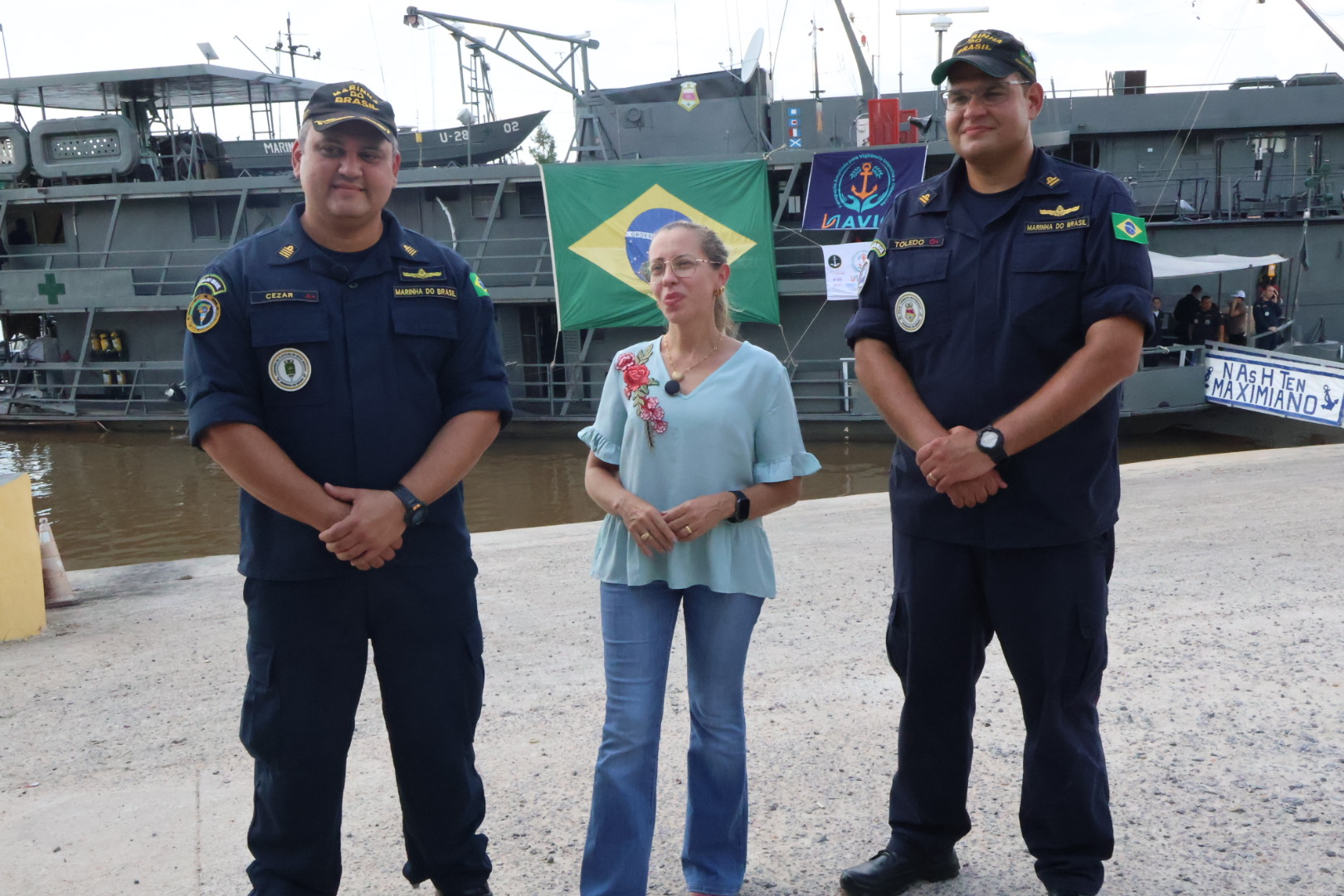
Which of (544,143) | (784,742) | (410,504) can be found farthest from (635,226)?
(544,143)

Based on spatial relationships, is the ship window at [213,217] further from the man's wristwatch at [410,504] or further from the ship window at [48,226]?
the man's wristwatch at [410,504]

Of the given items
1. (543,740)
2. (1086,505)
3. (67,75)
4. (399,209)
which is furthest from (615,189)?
(1086,505)

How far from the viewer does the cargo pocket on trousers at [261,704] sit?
221 centimetres

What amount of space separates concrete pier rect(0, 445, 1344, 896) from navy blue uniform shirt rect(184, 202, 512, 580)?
977mm

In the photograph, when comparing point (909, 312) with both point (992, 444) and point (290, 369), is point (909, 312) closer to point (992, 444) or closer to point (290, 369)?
point (992, 444)

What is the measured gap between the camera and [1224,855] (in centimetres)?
257

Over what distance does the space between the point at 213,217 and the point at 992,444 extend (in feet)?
61.9

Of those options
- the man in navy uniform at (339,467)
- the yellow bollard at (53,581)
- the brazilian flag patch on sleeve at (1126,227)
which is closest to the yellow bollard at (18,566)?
the yellow bollard at (53,581)

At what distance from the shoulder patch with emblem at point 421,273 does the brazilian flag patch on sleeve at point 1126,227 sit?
1444mm

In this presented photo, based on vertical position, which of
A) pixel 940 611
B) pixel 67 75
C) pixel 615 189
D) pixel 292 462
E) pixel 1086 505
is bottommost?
pixel 940 611

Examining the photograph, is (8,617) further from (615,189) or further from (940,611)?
(615,189)

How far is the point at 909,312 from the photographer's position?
7.88 feet

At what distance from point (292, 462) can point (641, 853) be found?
3.72ft

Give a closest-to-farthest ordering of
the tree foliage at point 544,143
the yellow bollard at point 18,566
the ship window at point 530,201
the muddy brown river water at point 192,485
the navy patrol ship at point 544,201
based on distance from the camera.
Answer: the yellow bollard at point 18,566 → the muddy brown river water at point 192,485 → the navy patrol ship at point 544,201 → the ship window at point 530,201 → the tree foliage at point 544,143
